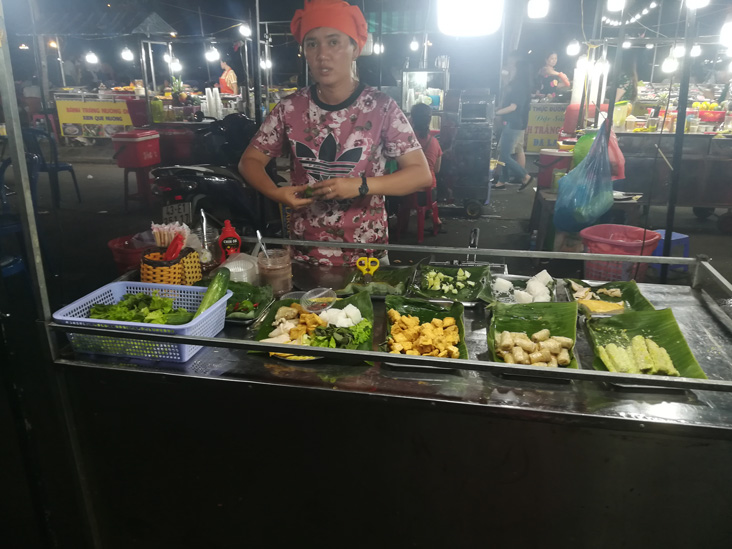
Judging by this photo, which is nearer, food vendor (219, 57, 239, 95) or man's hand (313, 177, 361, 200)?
man's hand (313, 177, 361, 200)

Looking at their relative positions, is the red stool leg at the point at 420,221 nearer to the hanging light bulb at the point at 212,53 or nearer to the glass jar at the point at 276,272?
the glass jar at the point at 276,272

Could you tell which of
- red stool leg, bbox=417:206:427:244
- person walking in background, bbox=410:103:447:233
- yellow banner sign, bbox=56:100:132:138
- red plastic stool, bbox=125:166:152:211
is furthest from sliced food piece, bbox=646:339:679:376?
yellow banner sign, bbox=56:100:132:138

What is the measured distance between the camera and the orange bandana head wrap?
240 centimetres

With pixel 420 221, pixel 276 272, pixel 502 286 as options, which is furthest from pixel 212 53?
pixel 502 286

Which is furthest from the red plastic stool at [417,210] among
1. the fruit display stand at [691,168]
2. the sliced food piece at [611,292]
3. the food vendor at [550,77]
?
the food vendor at [550,77]

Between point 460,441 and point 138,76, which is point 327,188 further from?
point 138,76

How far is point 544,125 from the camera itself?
12.5 metres

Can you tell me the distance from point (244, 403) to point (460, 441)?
0.72 m

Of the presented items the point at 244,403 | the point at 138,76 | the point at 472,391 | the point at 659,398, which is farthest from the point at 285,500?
the point at 138,76

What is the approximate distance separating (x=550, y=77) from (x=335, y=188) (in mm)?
11524

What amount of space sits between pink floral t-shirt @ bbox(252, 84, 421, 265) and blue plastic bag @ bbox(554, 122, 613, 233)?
86.0 inches

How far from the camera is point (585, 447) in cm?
150

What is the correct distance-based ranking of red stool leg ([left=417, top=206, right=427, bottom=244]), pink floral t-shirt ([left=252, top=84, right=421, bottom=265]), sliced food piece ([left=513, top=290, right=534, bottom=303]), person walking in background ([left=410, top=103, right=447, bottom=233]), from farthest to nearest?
1. red stool leg ([left=417, top=206, right=427, bottom=244])
2. person walking in background ([left=410, top=103, right=447, bottom=233])
3. pink floral t-shirt ([left=252, top=84, right=421, bottom=265])
4. sliced food piece ([left=513, top=290, right=534, bottom=303])

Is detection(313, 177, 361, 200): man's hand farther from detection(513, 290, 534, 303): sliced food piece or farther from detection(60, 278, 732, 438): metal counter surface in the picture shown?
detection(513, 290, 534, 303): sliced food piece
